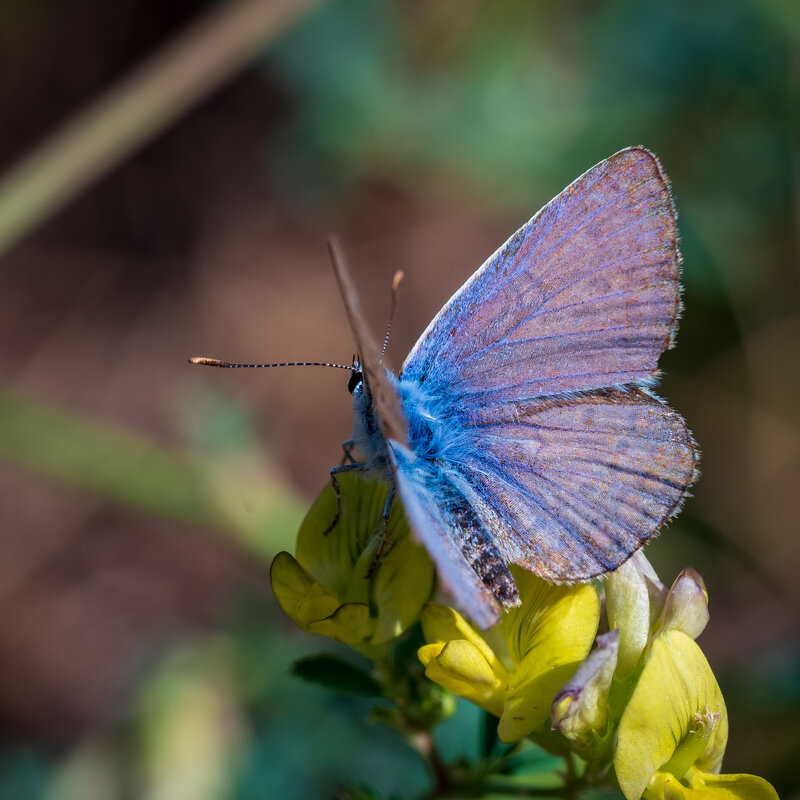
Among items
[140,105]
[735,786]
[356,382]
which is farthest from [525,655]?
[140,105]

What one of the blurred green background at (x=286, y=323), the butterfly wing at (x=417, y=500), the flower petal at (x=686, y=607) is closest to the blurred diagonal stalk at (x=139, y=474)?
the blurred green background at (x=286, y=323)

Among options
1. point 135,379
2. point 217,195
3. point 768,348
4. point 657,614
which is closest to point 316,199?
point 217,195

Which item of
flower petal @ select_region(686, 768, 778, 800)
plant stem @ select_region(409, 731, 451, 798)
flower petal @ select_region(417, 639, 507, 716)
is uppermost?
flower petal @ select_region(417, 639, 507, 716)

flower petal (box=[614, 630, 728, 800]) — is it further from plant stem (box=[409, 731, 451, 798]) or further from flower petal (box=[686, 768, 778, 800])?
plant stem (box=[409, 731, 451, 798])

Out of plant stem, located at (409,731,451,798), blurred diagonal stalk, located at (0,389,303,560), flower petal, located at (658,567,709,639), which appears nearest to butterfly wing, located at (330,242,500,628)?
flower petal, located at (658,567,709,639)

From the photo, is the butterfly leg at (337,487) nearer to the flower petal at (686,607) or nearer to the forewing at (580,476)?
→ the forewing at (580,476)

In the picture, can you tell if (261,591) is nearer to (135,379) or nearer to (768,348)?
(135,379)

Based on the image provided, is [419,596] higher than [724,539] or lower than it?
higher
